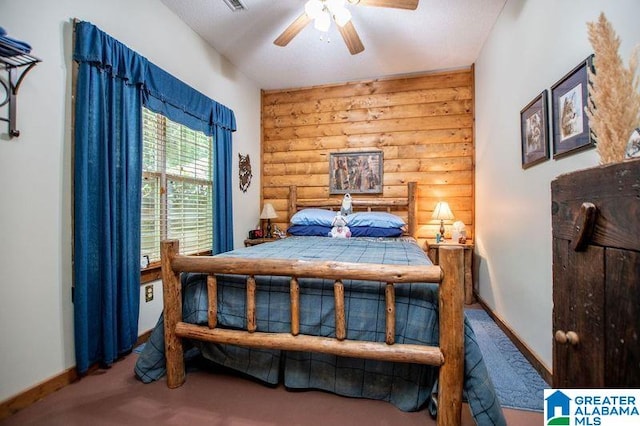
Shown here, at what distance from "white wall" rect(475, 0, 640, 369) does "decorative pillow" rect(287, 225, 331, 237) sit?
1.74 m

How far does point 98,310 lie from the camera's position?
5.99ft

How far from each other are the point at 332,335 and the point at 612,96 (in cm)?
135

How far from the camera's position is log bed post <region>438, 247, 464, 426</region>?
1.25 meters

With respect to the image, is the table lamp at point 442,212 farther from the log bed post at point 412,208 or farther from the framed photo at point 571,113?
the framed photo at point 571,113

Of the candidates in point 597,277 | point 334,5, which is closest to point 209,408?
point 597,277

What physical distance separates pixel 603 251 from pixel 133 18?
3.00 metres

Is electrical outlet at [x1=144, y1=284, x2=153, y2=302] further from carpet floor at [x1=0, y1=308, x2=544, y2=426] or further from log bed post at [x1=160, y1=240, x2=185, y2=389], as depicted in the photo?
log bed post at [x1=160, y1=240, x2=185, y2=389]

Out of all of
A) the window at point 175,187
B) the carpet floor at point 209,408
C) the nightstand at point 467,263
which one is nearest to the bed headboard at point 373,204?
the nightstand at point 467,263

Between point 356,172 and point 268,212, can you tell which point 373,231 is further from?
point 268,212

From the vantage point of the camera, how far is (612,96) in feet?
2.34

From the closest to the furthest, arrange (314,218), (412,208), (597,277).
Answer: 1. (597,277)
2. (314,218)
3. (412,208)

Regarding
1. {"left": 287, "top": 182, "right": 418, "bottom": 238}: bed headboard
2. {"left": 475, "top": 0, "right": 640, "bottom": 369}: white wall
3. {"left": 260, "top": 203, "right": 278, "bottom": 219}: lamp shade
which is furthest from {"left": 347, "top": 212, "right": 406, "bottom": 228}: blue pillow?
{"left": 260, "top": 203, "right": 278, "bottom": 219}: lamp shade

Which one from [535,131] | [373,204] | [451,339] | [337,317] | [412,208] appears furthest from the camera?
[373,204]

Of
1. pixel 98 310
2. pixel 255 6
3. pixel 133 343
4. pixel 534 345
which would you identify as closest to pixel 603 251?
pixel 534 345
